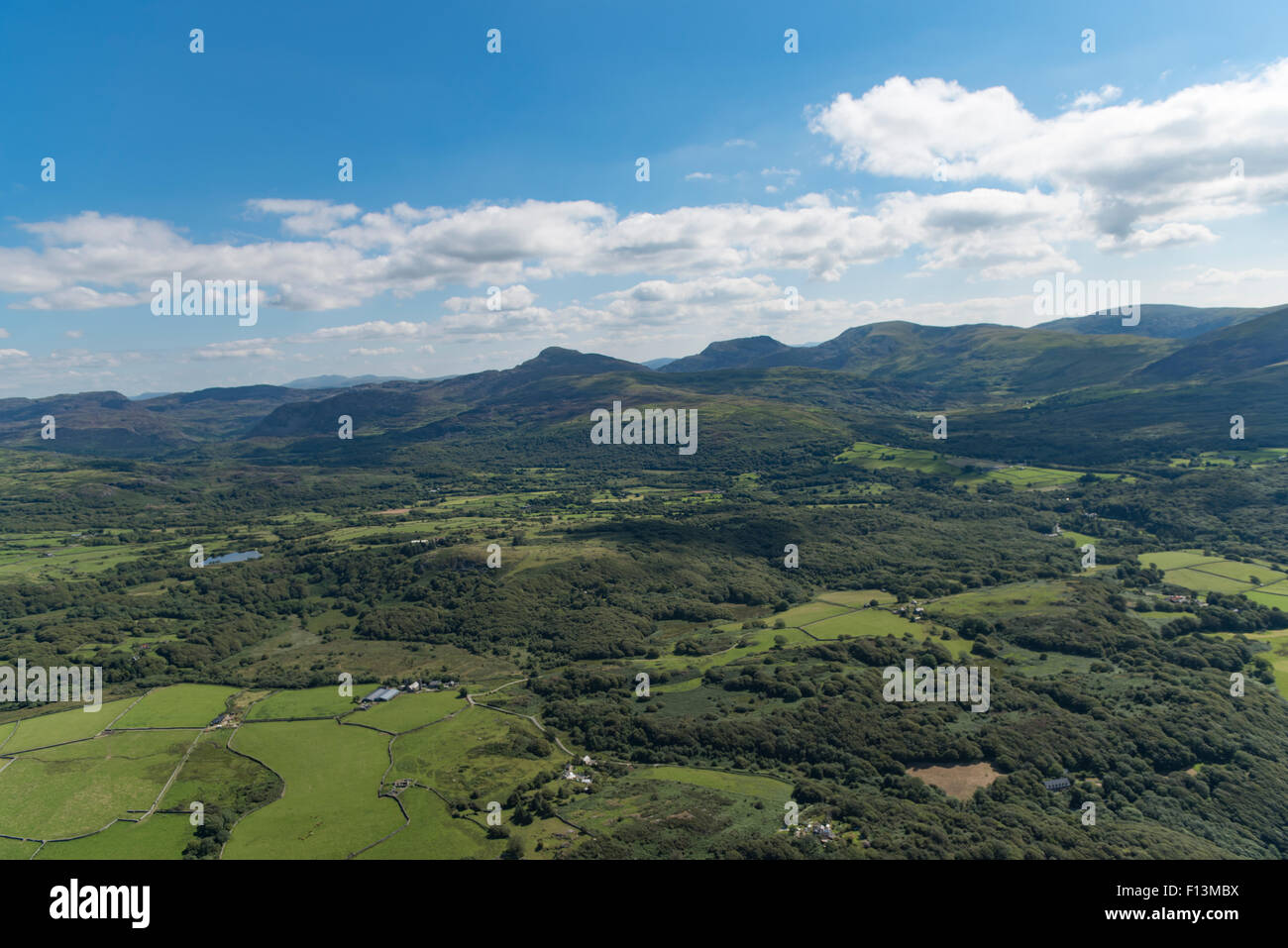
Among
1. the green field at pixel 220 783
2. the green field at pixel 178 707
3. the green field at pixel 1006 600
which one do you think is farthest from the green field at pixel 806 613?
the green field at pixel 178 707

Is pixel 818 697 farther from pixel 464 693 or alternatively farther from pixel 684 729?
pixel 464 693

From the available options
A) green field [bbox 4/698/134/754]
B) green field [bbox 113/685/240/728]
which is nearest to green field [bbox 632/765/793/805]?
green field [bbox 113/685/240/728]

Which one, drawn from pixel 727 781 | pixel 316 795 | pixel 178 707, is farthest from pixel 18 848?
pixel 727 781

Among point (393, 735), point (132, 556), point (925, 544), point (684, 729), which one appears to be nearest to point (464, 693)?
point (393, 735)

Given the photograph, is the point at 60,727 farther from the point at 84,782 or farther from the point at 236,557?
the point at 236,557

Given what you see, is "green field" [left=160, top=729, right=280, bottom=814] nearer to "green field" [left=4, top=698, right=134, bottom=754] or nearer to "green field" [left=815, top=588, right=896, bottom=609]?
"green field" [left=4, top=698, right=134, bottom=754]

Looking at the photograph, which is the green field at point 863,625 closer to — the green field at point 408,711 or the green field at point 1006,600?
the green field at point 1006,600
